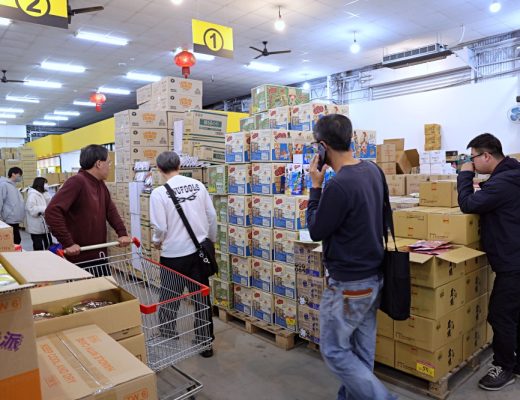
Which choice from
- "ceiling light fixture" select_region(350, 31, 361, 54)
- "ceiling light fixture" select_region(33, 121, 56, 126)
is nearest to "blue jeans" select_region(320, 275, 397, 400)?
"ceiling light fixture" select_region(350, 31, 361, 54)

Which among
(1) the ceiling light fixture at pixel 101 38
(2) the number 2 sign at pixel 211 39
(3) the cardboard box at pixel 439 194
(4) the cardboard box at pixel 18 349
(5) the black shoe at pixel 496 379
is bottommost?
(5) the black shoe at pixel 496 379

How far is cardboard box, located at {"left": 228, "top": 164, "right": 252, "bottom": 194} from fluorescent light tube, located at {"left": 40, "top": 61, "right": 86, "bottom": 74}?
9.16 metres

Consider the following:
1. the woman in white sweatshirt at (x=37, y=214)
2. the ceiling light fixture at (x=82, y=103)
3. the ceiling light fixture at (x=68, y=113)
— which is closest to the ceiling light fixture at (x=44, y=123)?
the ceiling light fixture at (x=68, y=113)

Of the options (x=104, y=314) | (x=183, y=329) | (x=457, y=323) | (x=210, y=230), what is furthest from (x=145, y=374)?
(x=457, y=323)

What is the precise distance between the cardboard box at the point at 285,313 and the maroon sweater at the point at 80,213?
1.50 m

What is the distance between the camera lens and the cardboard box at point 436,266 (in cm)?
251

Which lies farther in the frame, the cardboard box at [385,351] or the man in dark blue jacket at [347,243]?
the cardboard box at [385,351]

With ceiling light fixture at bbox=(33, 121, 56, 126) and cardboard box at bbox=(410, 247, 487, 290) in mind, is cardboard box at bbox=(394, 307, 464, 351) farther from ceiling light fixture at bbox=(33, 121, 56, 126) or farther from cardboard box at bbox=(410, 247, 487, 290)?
ceiling light fixture at bbox=(33, 121, 56, 126)

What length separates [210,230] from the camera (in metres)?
3.39

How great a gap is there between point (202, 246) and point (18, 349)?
2192 millimetres

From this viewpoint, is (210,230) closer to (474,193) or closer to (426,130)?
(474,193)

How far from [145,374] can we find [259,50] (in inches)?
363

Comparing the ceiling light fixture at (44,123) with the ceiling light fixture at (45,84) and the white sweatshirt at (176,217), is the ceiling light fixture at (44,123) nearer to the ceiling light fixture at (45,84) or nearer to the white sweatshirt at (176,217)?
the ceiling light fixture at (45,84)

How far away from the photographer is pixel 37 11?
4461 mm
